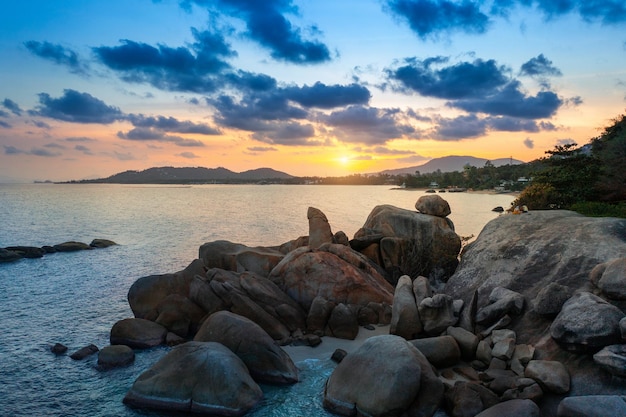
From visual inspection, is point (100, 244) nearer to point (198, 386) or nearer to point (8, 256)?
point (8, 256)

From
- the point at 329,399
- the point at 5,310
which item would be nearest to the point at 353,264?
the point at 329,399

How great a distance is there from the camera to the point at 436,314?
17406 mm

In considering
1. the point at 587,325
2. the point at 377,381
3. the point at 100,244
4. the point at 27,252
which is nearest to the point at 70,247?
the point at 100,244

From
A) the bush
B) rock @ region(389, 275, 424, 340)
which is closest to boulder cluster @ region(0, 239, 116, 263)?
rock @ region(389, 275, 424, 340)

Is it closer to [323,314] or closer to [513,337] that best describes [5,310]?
[323,314]

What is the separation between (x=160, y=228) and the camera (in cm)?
6744

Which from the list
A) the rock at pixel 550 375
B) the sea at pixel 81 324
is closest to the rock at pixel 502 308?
the rock at pixel 550 375

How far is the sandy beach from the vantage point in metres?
17.0

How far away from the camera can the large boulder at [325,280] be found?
69.8 ft

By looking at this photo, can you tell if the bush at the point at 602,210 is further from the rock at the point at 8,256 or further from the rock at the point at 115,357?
the rock at the point at 8,256

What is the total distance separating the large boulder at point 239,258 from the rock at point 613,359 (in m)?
16.4

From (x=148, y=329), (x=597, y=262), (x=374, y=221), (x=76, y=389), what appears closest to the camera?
(x=76, y=389)

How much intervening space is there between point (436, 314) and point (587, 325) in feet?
18.1

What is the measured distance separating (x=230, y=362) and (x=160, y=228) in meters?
57.9
